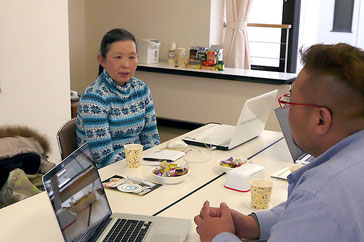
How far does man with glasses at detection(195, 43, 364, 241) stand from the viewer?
0.98 metres

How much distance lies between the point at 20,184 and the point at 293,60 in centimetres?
395

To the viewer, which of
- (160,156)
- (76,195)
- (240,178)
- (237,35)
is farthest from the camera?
(237,35)

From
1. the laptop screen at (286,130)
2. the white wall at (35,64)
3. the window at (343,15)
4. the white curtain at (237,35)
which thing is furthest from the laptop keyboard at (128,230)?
the window at (343,15)

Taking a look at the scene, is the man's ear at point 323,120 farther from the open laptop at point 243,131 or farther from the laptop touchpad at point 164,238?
the open laptop at point 243,131

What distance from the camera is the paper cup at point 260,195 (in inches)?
65.7

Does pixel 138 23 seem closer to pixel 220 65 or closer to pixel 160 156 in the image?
pixel 220 65

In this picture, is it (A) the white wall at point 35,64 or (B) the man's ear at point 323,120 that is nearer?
(B) the man's ear at point 323,120

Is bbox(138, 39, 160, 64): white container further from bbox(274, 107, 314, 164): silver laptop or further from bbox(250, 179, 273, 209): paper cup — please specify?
bbox(250, 179, 273, 209): paper cup

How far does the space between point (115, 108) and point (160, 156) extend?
0.41 meters

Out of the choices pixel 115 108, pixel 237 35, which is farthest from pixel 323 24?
pixel 115 108

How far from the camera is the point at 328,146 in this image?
1.15 meters

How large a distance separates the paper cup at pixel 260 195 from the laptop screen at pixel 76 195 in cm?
50

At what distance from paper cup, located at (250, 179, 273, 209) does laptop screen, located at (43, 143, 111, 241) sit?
50 cm

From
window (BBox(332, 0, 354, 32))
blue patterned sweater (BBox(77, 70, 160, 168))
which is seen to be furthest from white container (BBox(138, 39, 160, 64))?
blue patterned sweater (BBox(77, 70, 160, 168))
